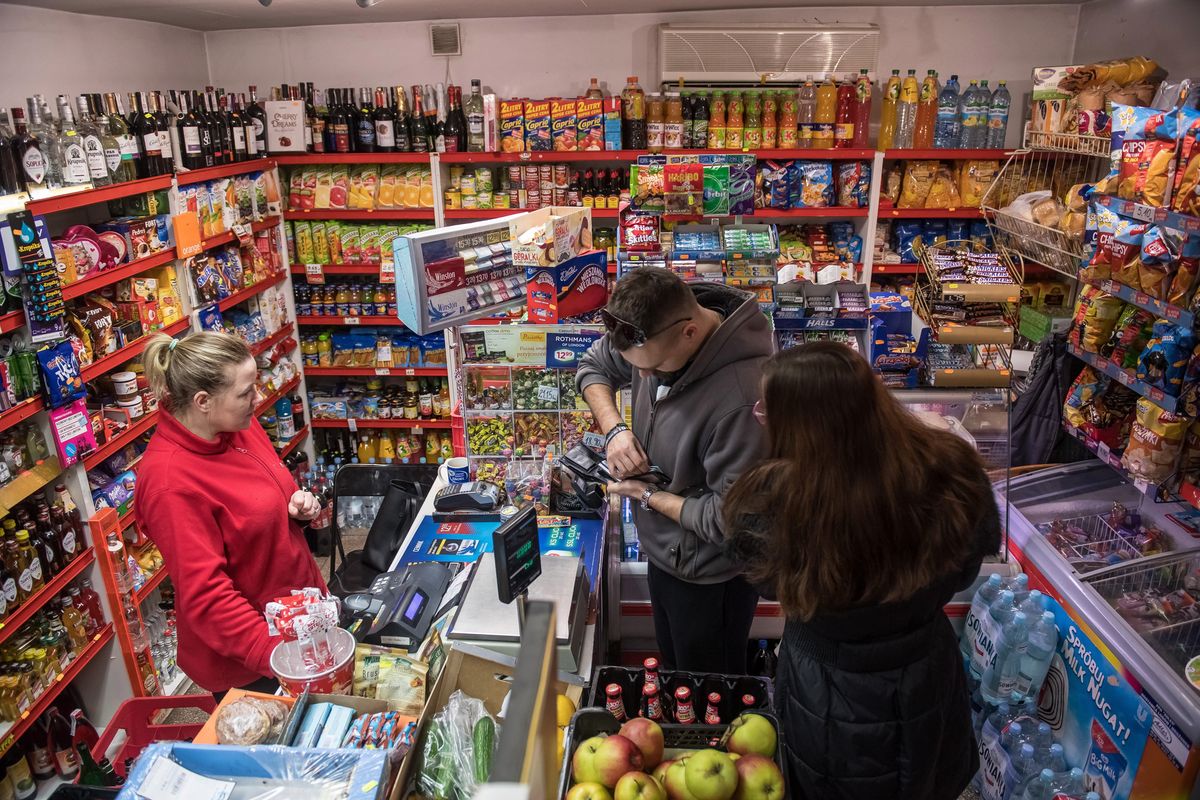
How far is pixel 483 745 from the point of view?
1540 mm

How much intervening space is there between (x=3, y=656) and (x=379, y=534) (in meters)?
1.52

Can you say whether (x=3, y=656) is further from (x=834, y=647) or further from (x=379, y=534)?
(x=834, y=647)

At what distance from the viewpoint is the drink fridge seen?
7.40ft

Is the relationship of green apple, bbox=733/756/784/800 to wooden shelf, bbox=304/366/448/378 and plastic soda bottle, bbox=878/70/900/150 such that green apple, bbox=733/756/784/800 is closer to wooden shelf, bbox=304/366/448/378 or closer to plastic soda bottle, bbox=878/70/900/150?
plastic soda bottle, bbox=878/70/900/150

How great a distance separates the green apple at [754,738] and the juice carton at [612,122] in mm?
4054

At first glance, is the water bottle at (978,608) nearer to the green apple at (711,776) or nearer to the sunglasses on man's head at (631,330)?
the sunglasses on man's head at (631,330)

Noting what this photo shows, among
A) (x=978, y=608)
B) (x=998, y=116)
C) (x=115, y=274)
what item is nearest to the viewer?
(x=978, y=608)

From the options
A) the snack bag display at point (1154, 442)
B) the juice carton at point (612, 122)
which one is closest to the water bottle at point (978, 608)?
the snack bag display at point (1154, 442)

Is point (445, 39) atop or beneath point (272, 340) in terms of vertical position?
atop

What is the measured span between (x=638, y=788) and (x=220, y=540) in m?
1.38

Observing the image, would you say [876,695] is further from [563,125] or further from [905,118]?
[905,118]

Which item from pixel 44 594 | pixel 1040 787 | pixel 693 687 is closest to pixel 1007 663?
pixel 1040 787

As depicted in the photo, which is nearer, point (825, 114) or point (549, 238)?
point (549, 238)

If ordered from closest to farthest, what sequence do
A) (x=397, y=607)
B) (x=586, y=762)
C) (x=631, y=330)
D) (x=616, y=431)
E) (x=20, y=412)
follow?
(x=586, y=762), (x=631, y=330), (x=397, y=607), (x=616, y=431), (x=20, y=412)
